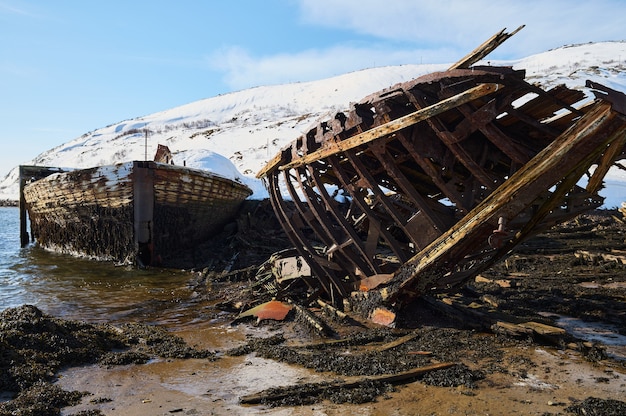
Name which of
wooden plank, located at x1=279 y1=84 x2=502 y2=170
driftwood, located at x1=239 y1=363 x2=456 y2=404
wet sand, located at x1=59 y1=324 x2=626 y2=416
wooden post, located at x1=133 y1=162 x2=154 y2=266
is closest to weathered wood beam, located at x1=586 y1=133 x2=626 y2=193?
wooden plank, located at x1=279 y1=84 x2=502 y2=170

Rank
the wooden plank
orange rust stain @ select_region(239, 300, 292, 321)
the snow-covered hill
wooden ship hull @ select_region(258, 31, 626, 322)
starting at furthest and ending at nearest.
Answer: the snow-covered hill, orange rust stain @ select_region(239, 300, 292, 321), the wooden plank, wooden ship hull @ select_region(258, 31, 626, 322)

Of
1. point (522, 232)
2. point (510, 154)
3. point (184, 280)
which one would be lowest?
point (184, 280)

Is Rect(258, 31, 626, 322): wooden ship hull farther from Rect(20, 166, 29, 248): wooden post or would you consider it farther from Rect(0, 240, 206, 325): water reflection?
Rect(20, 166, 29, 248): wooden post

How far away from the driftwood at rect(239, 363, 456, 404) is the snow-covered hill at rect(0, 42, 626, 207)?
19.8m

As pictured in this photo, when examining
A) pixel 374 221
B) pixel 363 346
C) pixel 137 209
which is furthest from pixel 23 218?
pixel 363 346

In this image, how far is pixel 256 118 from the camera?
59219mm

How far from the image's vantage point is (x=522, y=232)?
206 inches

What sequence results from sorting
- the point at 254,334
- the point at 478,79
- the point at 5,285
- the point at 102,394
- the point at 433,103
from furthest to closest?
the point at 5,285 → the point at 254,334 → the point at 433,103 → the point at 478,79 → the point at 102,394

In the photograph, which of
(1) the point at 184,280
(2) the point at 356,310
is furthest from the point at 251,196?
(2) the point at 356,310

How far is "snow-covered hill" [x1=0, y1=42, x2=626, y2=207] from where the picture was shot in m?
37.1

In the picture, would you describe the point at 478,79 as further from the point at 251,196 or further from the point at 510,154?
the point at 251,196

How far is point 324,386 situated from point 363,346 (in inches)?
56.2

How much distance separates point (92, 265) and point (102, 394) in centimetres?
1037

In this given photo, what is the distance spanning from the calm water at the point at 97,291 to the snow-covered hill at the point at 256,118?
11.7 m
